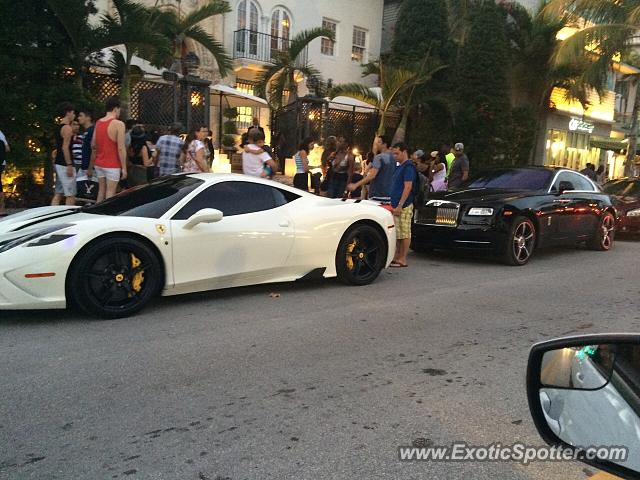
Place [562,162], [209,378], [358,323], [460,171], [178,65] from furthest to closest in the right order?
1. [562,162]
2. [178,65]
3. [460,171]
4. [358,323]
5. [209,378]

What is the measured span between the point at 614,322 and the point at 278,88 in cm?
1524

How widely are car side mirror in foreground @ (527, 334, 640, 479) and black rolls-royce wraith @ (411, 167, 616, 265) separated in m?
Result: 6.81

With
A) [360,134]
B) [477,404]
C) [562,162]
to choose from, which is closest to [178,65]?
[360,134]

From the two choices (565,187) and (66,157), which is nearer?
(66,157)

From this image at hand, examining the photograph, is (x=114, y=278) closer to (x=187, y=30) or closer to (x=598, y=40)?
(x=187, y=30)

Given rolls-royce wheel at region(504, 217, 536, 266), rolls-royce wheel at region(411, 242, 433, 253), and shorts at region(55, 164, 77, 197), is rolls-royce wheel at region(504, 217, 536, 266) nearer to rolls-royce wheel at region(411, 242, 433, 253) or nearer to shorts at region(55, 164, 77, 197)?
rolls-royce wheel at region(411, 242, 433, 253)

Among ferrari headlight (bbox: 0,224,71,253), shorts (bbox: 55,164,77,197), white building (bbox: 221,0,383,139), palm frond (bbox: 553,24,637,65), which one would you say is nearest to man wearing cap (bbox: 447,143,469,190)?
palm frond (bbox: 553,24,637,65)

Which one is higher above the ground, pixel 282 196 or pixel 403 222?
pixel 282 196

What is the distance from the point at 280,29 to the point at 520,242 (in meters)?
16.1

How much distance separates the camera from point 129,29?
1125 centimetres

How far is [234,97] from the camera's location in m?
17.6

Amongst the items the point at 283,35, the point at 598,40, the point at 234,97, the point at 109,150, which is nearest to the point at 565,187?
the point at 109,150

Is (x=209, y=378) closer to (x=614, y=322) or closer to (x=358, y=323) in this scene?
(x=358, y=323)

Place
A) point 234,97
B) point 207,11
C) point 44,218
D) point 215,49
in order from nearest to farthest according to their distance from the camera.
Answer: point 44,218 → point 207,11 → point 215,49 → point 234,97
